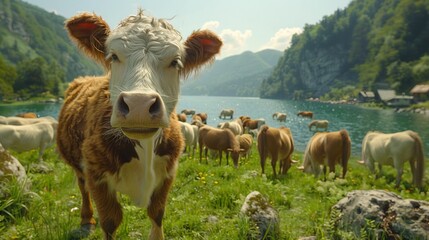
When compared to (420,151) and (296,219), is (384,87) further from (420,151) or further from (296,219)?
(296,219)

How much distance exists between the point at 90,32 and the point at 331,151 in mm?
→ 9377

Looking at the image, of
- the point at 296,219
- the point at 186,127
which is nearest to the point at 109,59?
the point at 296,219

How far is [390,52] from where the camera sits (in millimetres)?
103500

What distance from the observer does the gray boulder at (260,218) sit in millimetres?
4418

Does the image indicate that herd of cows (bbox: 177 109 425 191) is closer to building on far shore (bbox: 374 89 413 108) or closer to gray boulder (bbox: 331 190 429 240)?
gray boulder (bbox: 331 190 429 240)

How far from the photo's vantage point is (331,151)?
1069 cm

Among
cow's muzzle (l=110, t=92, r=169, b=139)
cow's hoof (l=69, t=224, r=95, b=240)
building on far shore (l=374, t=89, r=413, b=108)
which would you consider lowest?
cow's hoof (l=69, t=224, r=95, b=240)

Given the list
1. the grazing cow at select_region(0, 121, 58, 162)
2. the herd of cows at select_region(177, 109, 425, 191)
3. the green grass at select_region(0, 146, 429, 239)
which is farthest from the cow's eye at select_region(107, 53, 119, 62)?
the herd of cows at select_region(177, 109, 425, 191)

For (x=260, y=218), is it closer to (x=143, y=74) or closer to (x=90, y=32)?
(x=143, y=74)

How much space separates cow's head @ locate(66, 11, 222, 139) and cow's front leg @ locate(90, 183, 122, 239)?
1258 mm

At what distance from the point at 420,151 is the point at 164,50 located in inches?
421

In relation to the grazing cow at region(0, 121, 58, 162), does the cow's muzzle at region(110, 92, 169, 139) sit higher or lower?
higher

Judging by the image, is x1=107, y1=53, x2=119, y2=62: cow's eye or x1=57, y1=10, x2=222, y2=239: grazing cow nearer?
x1=57, y1=10, x2=222, y2=239: grazing cow

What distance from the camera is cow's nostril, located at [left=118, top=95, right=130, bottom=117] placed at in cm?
229
